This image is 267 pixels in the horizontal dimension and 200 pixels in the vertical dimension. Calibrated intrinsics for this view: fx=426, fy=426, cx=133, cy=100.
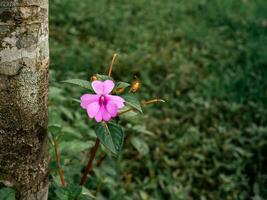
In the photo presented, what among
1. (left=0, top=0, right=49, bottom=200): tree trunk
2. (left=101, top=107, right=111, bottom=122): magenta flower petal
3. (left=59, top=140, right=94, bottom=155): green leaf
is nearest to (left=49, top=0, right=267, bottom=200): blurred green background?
(left=59, top=140, right=94, bottom=155): green leaf

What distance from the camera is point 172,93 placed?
3.41 metres

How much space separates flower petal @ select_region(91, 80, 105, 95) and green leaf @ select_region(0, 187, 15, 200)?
1.22ft

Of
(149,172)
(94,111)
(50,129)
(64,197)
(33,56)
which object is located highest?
(33,56)

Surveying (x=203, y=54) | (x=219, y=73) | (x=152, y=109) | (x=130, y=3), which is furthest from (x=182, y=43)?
(x=152, y=109)

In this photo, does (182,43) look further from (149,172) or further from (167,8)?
(149,172)

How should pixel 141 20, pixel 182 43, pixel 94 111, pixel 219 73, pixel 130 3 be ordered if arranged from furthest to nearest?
1. pixel 130 3
2. pixel 141 20
3. pixel 182 43
4. pixel 219 73
5. pixel 94 111

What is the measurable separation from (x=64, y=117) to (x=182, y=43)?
1911 millimetres

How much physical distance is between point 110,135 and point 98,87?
14 centimetres

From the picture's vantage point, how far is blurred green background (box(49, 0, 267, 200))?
231cm

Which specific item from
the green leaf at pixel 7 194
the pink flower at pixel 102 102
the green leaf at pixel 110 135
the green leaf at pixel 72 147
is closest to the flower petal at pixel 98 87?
the pink flower at pixel 102 102

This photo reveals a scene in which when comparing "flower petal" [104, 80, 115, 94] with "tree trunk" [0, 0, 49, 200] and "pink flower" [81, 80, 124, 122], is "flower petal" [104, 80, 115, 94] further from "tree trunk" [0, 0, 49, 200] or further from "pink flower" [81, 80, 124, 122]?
"tree trunk" [0, 0, 49, 200]

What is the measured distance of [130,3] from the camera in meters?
Result: 4.81

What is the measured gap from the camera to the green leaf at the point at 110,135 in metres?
1.21

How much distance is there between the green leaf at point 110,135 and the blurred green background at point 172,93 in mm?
279
